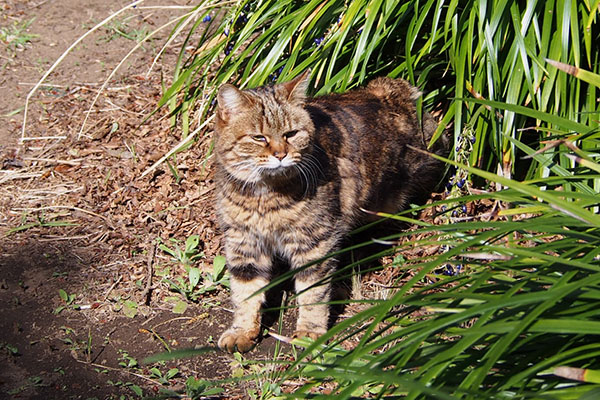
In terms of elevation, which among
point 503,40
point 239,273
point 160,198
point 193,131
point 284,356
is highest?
point 503,40

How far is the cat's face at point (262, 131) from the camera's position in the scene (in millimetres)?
3312

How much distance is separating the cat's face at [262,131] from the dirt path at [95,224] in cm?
89

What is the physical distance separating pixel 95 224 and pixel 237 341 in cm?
138

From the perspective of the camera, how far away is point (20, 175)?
463 centimetres

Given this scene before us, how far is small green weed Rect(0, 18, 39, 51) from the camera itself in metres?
5.85

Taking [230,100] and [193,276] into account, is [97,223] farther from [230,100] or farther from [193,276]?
[230,100]

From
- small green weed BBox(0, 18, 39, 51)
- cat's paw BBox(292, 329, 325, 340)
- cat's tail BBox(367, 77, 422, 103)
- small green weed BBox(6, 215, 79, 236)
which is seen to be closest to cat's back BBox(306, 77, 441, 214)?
cat's tail BBox(367, 77, 422, 103)

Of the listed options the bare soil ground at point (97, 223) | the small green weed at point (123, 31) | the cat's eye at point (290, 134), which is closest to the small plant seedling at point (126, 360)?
the bare soil ground at point (97, 223)

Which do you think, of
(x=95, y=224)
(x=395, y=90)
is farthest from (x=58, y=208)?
(x=395, y=90)

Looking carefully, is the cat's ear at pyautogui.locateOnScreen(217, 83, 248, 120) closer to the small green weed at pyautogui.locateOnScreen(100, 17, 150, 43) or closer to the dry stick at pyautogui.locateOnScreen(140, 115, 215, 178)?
the dry stick at pyautogui.locateOnScreen(140, 115, 215, 178)

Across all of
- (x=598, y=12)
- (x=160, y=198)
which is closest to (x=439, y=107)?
(x=598, y=12)

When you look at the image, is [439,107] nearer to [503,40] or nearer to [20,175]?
[503,40]

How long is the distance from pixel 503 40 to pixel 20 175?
318 centimetres

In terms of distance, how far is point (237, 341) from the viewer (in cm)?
343
